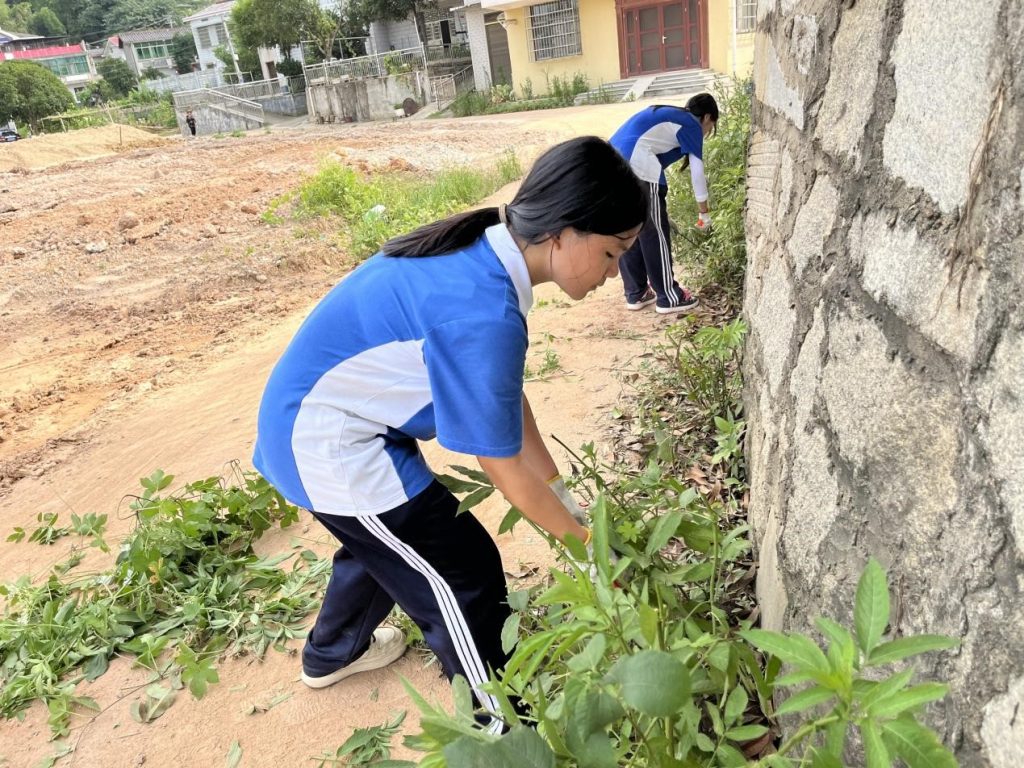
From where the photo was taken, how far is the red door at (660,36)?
2158 cm

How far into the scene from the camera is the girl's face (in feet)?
5.25

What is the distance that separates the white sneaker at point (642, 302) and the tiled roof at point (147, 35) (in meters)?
57.2

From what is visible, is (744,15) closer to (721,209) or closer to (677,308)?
(721,209)

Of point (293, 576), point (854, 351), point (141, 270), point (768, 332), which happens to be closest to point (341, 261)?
point (141, 270)

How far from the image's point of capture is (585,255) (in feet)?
5.32

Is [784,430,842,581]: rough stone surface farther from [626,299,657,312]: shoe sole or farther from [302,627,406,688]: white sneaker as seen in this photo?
[626,299,657,312]: shoe sole

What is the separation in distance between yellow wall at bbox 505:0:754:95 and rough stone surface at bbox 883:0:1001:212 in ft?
67.1

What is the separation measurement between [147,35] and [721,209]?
5914 centimetres

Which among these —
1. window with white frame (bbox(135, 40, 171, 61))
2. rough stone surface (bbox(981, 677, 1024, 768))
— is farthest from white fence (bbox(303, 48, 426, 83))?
window with white frame (bbox(135, 40, 171, 61))

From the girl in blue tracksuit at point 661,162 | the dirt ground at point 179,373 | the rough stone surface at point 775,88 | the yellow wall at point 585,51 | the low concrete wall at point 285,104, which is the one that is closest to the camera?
the rough stone surface at point 775,88

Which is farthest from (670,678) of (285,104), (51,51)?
(51,51)

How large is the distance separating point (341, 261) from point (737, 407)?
6351mm

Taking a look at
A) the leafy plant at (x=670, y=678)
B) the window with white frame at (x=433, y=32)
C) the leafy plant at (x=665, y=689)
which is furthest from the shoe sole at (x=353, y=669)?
the window with white frame at (x=433, y=32)

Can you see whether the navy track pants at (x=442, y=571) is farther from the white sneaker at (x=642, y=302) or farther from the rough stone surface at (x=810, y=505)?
the white sneaker at (x=642, y=302)
